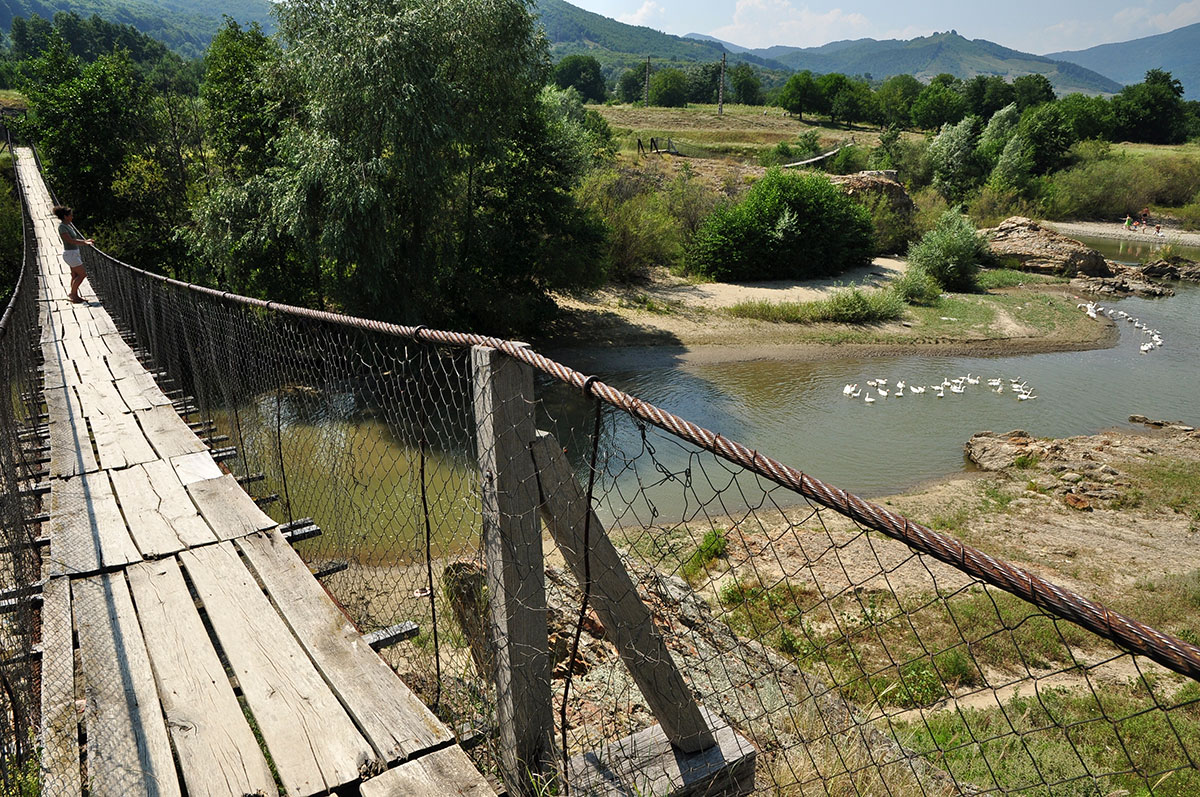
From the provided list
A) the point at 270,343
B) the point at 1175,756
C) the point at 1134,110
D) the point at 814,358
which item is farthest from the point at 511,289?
the point at 1134,110

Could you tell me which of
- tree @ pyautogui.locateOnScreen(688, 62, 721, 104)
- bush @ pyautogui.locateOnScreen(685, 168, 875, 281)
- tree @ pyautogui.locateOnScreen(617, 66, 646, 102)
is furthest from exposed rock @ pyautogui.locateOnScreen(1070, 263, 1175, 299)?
tree @ pyautogui.locateOnScreen(617, 66, 646, 102)

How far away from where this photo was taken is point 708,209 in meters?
24.8

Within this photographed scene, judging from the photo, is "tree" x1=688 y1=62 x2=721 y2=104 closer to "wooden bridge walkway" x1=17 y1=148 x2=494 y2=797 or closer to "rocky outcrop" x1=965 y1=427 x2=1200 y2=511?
"rocky outcrop" x1=965 y1=427 x2=1200 y2=511

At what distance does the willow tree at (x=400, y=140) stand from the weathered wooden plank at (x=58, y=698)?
9.69 meters

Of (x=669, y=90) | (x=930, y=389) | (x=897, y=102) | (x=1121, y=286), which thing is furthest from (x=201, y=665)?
(x=669, y=90)

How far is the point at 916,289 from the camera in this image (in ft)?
69.5

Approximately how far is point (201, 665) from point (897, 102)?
84.6m

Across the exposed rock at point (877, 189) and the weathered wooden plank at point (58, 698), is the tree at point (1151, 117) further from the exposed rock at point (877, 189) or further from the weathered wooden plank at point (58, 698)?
the weathered wooden plank at point (58, 698)

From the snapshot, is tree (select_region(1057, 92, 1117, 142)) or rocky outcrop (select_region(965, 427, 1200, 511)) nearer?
rocky outcrop (select_region(965, 427, 1200, 511))

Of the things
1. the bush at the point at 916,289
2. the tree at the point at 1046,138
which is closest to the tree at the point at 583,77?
the tree at the point at 1046,138

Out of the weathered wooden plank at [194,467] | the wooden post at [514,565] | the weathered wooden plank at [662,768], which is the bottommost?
the weathered wooden plank at [662,768]

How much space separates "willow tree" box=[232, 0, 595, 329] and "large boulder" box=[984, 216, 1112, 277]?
20194mm

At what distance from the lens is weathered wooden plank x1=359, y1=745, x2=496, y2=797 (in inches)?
78.8

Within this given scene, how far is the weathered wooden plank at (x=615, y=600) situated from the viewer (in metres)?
2.02
